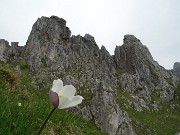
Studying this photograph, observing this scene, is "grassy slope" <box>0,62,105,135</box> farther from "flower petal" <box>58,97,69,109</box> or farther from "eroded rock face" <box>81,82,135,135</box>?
"eroded rock face" <box>81,82,135,135</box>

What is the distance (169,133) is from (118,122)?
96.8m

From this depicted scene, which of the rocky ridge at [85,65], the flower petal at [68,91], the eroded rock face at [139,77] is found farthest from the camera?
the eroded rock face at [139,77]

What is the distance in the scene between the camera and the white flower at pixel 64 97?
4.12 meters

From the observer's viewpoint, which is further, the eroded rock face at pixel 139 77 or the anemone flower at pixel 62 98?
the eroded rock face at pixel 139 77

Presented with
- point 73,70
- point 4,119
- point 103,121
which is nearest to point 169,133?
point 73,70

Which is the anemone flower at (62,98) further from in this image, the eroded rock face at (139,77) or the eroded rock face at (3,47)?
the eroded rock face at (139,77)

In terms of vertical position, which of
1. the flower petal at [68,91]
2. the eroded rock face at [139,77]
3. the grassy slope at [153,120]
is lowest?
the flower petal at [68,91]

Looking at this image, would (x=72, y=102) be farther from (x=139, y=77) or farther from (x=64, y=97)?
(x=139, y=77)

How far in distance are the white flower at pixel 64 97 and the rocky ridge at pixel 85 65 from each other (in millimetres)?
86350

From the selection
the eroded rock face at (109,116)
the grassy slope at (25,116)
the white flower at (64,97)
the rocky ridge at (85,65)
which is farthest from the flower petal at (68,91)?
the rocky ridge at (85,65)

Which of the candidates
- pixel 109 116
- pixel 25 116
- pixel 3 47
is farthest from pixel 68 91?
pixel 3 47

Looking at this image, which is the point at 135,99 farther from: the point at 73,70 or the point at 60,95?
the point at 60,95

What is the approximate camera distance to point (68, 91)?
4.42 metres

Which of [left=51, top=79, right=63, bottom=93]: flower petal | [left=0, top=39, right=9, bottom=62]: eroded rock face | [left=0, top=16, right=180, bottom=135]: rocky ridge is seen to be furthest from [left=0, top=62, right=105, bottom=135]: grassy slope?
[left=0, top=39, right=9, bottom=62]: eroded rock face
